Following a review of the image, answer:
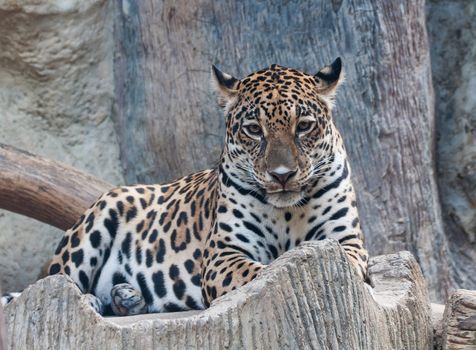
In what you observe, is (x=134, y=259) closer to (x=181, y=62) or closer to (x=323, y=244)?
(x=181, y=62)

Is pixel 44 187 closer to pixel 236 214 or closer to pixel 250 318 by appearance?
pixel 236 214

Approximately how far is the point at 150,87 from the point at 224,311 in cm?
590

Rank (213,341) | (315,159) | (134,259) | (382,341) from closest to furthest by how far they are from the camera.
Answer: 1. (213,341)
2. (382,341)
3. (315,159)
4. (134,259)

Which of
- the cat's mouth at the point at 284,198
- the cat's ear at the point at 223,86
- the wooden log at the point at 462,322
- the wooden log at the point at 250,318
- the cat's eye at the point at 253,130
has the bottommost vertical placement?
the wooden log at the point at 462,322

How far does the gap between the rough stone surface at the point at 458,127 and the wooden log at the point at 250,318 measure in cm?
542

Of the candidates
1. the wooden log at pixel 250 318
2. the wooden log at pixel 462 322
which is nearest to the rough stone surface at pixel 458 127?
the wooden log at pixel 462 322

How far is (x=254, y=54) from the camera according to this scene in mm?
10781

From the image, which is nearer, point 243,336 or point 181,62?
point 243,336

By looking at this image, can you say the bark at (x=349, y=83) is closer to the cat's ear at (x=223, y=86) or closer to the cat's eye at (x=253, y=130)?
the cat's ear at (x=223, y=86)

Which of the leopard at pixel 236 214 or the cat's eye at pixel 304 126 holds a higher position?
the cat's eye at pixel 304 126

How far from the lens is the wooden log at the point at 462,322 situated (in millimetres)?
6719

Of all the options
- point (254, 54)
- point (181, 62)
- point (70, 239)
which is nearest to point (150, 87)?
point (181, 62)

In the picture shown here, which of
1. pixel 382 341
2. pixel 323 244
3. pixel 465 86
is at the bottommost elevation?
pixel 382 341

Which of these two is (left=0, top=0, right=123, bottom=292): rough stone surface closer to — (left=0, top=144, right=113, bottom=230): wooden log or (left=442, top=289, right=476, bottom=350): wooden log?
(left=0, top=144, right=113, bottom=230): wooden log
